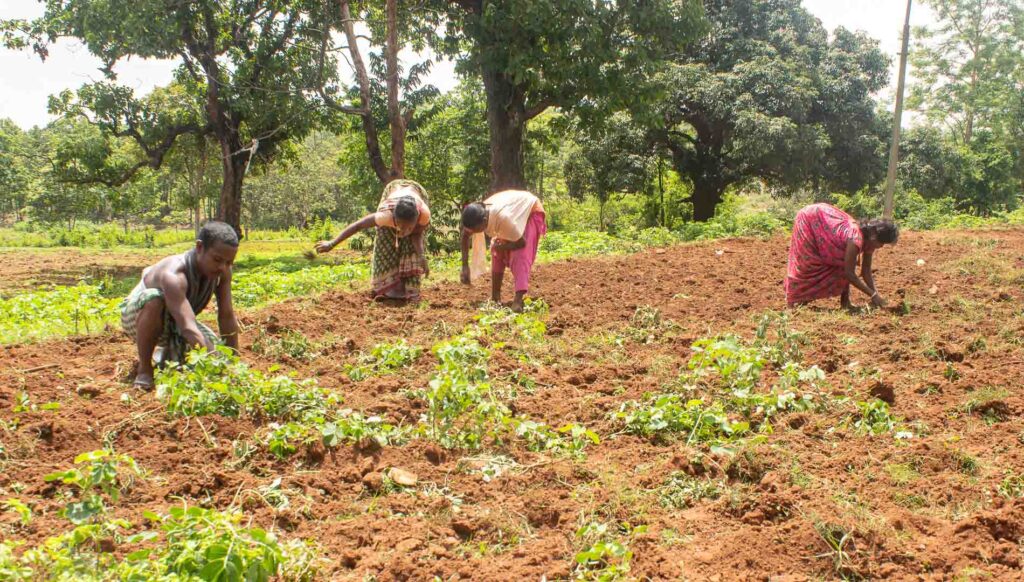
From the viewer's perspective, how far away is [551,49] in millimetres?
12656

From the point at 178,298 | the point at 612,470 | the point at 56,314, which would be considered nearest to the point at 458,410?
the point at 612,470

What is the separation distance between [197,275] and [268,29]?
1337 centimetres

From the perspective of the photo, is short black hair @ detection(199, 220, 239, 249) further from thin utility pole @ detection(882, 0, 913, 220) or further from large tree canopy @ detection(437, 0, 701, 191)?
thin utility pole @ detection(882, 0, 913, 220)

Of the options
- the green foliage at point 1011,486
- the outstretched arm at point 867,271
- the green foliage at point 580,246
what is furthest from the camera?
the green foliage at point 580,246

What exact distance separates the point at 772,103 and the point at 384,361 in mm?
14943

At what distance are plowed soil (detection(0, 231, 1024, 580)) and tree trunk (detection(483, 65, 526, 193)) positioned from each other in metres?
8.79

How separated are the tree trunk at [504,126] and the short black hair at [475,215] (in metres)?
7.57

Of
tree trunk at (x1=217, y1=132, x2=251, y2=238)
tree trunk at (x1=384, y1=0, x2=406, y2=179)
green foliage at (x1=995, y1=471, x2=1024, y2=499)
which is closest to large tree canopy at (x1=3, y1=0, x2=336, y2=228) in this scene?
tree trunk at (x1=217, y1=132, x2=251, y2=238)

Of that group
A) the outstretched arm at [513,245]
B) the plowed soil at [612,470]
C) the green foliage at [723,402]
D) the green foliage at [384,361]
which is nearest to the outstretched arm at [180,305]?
the plowed soil at [612,470]

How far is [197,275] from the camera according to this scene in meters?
4.49

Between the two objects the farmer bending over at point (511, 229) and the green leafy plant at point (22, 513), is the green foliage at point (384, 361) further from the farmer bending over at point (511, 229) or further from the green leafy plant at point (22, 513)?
the green leafy plant at point (22, 513)

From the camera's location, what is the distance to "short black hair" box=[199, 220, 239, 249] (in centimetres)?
423

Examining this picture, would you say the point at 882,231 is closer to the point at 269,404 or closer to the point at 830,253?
the point at 830,253

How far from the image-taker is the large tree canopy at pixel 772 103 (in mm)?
17453
